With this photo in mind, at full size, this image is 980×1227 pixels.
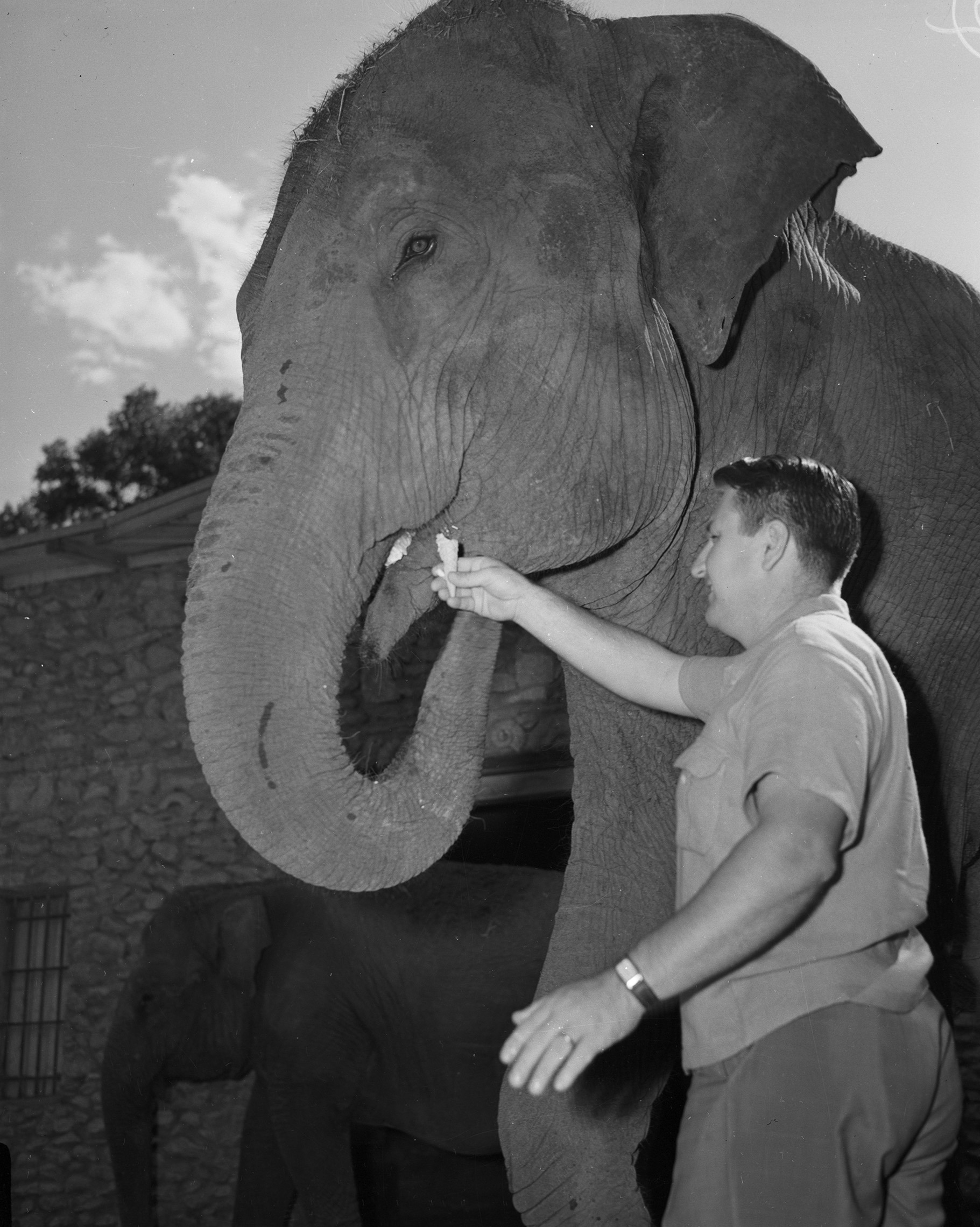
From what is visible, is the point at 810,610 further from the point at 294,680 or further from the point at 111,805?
the point at 111,805

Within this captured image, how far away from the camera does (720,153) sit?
2.16m

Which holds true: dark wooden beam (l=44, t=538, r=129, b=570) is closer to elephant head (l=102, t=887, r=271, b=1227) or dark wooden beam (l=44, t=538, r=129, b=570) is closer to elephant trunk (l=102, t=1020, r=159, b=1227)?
elephant head (l=102, t=887, r=271, b=1227)

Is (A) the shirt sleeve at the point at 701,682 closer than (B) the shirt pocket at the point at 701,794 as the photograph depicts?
No

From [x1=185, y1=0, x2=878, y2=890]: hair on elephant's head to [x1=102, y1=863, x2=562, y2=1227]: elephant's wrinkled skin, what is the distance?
10.5ft

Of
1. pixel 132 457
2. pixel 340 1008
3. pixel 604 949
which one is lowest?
pixel 340 1008

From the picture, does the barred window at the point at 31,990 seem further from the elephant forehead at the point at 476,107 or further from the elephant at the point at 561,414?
the elephant forehead at the point at 476,107

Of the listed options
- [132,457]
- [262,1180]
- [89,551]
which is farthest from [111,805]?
[132,457]

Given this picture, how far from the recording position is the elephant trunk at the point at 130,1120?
4.73m

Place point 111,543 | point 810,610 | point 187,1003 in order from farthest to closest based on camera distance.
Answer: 1. point 111,543
2. point 187,1003
3. point 810,610

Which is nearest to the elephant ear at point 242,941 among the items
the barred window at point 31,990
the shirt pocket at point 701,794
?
the barred window at point 31,990

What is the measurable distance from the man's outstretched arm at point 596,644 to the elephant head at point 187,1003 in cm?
362

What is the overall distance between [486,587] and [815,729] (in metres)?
0.69

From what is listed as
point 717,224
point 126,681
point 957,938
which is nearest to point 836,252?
point 717,224

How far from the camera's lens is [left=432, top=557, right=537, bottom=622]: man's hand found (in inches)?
76.1
